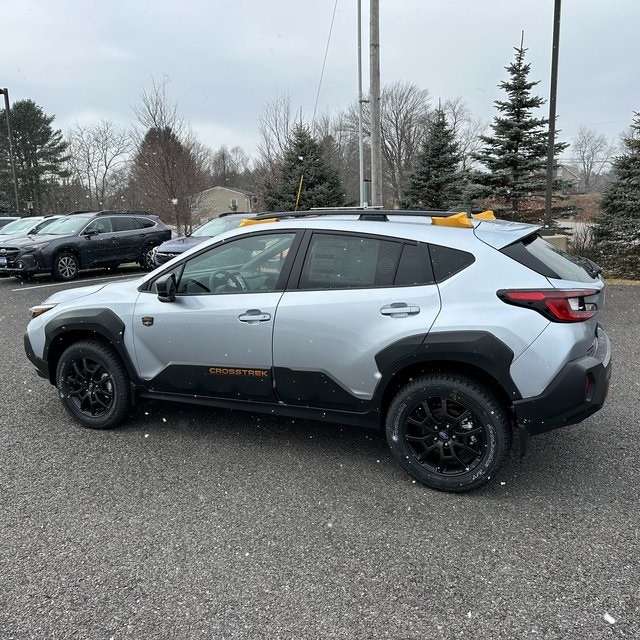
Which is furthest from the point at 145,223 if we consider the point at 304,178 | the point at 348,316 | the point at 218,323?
the point at 348,316

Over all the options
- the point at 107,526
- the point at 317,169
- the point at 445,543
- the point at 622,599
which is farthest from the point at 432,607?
the point at 317,169

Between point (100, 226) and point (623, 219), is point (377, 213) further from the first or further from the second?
point (623, 219)

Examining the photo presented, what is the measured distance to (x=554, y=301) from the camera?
2.87 metres

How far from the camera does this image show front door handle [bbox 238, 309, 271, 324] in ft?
11.2

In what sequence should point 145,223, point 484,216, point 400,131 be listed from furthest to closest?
point 400,131 → point 145,223 → point 484,216

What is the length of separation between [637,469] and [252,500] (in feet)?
8.16

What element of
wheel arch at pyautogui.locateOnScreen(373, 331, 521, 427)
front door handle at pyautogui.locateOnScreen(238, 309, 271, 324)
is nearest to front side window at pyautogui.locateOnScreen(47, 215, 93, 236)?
front door handle at pyautogui.locateOnScreen(238, 309, 271, 324)

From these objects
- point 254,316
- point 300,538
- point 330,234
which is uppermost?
point 330,234

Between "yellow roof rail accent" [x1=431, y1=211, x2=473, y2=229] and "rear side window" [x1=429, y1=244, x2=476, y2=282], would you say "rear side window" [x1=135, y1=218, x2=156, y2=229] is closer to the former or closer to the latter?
"yellow roof rail accent" [x1=431, y1=211, x2=473, y2=229]

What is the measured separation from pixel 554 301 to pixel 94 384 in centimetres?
333

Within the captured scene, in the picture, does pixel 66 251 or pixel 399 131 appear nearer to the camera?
pixel 66 251

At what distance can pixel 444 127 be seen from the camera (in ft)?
78.5

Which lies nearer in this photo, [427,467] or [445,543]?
[445,543]

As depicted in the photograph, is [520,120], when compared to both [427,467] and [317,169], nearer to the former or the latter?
[317,169]
